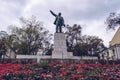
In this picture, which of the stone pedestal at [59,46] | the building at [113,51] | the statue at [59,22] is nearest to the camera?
the stone pedestal at [59,46]

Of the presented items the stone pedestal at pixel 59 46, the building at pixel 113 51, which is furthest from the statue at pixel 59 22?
the building at pixel 113 51

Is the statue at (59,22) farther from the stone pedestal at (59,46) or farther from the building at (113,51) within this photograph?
the building at (113,51)

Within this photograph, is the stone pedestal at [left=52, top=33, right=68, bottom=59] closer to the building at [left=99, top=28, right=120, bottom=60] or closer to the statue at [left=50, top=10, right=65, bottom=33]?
the statue at [left=50, top=10, right=65, bottom=33]

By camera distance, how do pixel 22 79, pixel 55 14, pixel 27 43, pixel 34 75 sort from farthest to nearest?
pixel 27 43, pixel 55 14, pixel 34 75, pixel 22 79

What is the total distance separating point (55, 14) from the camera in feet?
103

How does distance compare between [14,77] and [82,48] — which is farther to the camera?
[82,48]

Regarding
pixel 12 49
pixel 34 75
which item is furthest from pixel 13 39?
pixel 34 75

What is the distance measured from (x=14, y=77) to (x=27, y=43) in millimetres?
31041

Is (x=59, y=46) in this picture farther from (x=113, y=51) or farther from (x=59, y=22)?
(x=113, y=51)

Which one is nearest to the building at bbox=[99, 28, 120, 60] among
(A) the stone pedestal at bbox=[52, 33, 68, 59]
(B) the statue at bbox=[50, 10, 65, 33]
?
(B) the statue at bbox=[50, 10, 65, 33]

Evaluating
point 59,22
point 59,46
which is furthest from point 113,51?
point 59,46

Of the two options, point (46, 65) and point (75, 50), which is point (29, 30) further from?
point (46, 65)

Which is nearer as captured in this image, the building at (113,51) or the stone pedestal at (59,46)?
the stone pedestal at (59,46)

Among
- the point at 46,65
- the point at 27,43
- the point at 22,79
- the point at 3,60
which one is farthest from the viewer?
the point at 27,43
